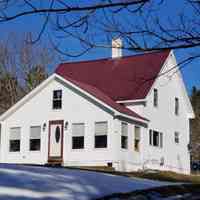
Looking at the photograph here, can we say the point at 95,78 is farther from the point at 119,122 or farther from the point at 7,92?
the point at 7,92

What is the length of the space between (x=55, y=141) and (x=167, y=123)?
7528 millimetres

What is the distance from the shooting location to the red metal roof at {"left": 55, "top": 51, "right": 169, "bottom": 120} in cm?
3150

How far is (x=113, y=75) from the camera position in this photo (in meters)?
34.4

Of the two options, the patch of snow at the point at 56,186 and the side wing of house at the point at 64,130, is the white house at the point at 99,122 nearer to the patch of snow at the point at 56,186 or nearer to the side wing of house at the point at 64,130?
the side wing of house at the point at 64,130

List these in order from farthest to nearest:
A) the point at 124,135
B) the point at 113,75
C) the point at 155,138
Answer: the point at 113,75 < the point at 155,138 < the point at 124,135

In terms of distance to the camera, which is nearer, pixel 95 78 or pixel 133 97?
pixel 133 97

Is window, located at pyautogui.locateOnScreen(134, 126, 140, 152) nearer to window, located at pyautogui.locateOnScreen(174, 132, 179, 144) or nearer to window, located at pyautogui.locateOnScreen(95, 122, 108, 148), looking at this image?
window, located at pyautogui.locateOnScreen(95, 122, 108, 148)

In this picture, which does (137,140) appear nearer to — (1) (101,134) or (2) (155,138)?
(2) (155,138)

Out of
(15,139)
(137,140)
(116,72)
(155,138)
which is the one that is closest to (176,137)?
(155,138)

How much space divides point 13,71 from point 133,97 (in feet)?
61.8

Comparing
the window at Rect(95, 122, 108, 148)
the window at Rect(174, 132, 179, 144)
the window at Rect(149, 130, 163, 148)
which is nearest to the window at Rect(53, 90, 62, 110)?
the window at Rect(95, 122, 108, 148)

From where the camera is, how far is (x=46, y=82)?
31.9 metres

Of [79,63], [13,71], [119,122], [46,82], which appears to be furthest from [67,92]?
[13,71]

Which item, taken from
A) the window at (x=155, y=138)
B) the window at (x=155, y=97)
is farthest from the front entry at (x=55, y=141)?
the window at (x=155, y=97)
